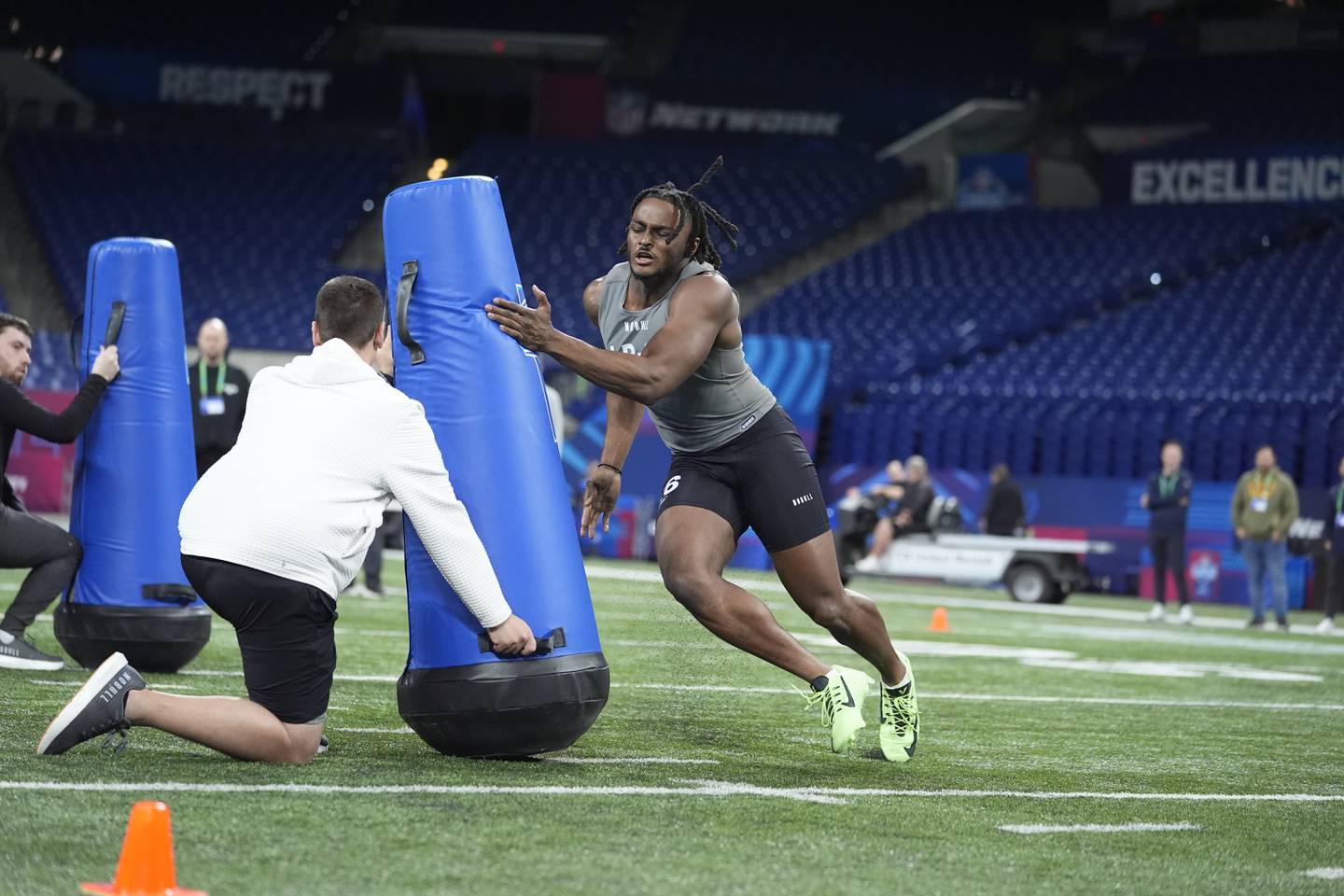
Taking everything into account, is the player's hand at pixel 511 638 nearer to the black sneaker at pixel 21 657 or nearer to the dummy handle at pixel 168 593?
the dummy handle at pixel 168 593

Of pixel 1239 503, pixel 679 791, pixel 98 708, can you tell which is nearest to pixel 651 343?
pixel 679 791

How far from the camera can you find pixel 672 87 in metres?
30.1

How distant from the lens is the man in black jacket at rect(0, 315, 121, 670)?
660cm

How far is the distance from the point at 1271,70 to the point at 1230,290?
234 inches

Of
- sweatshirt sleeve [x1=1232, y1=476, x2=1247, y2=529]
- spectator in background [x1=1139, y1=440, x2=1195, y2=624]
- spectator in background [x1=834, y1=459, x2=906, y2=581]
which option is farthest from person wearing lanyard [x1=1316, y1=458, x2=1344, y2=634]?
spectator in background [x1=834, y1=459, x2=906, y2=581]

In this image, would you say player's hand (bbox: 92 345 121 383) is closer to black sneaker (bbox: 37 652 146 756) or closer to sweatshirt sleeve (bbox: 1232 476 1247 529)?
black sneaker (bbox: 37 652 146 756)

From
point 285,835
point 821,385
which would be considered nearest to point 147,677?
point 285,835

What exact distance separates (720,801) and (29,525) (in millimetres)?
3534

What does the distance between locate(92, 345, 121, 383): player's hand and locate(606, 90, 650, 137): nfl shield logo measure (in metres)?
23.7

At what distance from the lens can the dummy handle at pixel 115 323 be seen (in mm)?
6781

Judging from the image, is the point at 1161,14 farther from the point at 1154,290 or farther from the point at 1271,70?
the point at 1154,290

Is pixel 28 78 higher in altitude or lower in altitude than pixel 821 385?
higher

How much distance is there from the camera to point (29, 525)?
6719 millimetres

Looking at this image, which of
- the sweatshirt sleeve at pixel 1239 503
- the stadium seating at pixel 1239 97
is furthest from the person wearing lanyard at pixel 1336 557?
the stadium seating at pixel 1239 97
